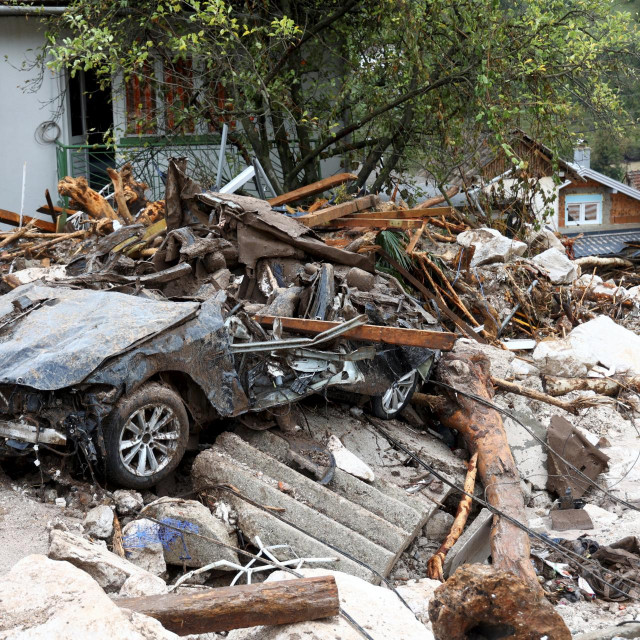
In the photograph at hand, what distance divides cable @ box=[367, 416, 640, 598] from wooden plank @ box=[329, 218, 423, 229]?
366cm

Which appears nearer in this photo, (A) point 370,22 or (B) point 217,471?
(B) point 217,471

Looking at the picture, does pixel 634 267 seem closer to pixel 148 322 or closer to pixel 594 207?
pixel 148 322

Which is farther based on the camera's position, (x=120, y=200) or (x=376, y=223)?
(x=120, y=200)

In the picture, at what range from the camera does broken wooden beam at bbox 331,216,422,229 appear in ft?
42.0

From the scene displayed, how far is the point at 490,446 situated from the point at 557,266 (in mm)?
6519

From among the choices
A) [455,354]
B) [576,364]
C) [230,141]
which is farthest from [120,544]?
[230,141]

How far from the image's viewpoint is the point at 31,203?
63.8ft

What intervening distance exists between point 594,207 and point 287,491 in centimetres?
3177

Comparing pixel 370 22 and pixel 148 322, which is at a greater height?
pixel 370 22

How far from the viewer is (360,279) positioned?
34.7 ft

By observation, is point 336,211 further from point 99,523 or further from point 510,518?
point 99,523

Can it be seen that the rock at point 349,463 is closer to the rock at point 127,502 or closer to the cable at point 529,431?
the cable at point 529,431

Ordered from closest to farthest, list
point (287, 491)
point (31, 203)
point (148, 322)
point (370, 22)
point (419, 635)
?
point (419, 635) → point (148, 322) → point (287, 491) → point (370, 22) → point (31, 203)

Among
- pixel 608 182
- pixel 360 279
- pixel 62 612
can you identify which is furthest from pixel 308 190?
pixel 608 182
